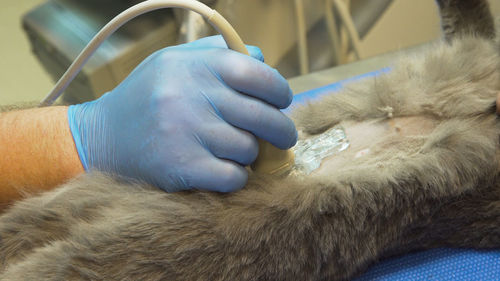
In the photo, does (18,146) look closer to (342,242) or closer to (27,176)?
(27,176)

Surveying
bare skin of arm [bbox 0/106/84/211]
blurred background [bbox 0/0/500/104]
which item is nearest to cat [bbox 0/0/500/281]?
bare skin of arm [bbox 0/106/84/211]

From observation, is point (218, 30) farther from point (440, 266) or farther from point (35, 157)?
point (440, 266)

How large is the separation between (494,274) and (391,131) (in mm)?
351

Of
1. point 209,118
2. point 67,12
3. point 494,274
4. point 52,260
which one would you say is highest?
point 67,12

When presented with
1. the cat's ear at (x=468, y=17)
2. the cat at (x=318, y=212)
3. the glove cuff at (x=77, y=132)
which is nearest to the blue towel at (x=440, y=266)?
the cat at (x=318, y=212)

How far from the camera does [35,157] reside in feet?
2.69

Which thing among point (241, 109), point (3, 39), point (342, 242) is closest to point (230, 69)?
point (241, 109)

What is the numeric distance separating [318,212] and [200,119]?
258mm

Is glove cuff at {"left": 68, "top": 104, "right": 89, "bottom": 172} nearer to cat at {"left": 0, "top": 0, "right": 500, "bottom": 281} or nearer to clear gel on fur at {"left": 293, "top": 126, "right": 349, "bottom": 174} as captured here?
cat at {"left": 0, "top": 0, "right": 500, "bottom": 281}

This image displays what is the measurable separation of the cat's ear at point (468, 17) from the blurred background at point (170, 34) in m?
0.61

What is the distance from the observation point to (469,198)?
0.72m

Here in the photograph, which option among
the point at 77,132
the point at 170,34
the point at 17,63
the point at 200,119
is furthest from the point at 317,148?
the point at 17,63

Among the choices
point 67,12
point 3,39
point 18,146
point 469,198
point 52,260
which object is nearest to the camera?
point 52,260

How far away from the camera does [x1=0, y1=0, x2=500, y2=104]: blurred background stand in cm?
163
